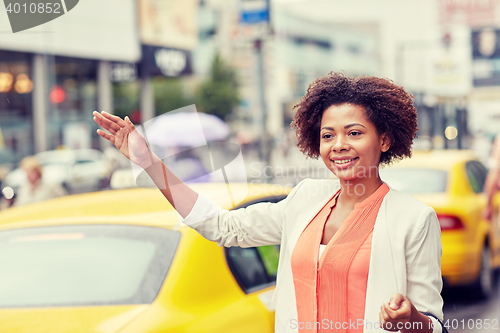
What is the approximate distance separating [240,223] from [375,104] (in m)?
0.63

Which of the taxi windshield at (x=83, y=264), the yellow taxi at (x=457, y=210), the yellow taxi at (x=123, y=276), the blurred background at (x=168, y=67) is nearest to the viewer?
the yellow taxi at (x=123, y=276)

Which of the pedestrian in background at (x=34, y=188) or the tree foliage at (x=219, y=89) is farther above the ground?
the tree foliage at (x=219, y=89)

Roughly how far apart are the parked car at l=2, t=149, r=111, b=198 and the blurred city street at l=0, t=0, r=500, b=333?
2.7 inches

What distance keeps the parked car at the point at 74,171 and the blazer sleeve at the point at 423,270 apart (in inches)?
565

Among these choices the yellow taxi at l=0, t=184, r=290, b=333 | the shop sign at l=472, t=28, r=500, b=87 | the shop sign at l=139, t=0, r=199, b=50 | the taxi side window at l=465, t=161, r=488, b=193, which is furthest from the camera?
the shop sign at l=472, t=28, r=500, b=87

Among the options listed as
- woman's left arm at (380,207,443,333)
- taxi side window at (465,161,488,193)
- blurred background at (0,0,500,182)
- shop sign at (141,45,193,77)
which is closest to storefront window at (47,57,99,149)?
blurred background at (0,0,500,182)

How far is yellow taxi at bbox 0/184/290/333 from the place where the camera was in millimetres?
2119

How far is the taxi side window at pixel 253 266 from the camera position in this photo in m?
2.60

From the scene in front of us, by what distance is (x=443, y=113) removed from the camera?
17.4 meters

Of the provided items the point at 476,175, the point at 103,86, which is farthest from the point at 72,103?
the point at 476,175

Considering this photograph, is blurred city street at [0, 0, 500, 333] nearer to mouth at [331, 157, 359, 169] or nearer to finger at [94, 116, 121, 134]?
finger at [94, 116, 121, 134]

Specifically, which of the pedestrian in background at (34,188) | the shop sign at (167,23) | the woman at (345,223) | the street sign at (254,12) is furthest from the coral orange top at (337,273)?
the shop sign at (167,23)

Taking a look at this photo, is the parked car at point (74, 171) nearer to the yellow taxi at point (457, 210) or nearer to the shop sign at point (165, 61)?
the shop sign at point (165, 61)

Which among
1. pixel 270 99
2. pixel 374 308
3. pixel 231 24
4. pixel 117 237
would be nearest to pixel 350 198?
pixel 374 308
